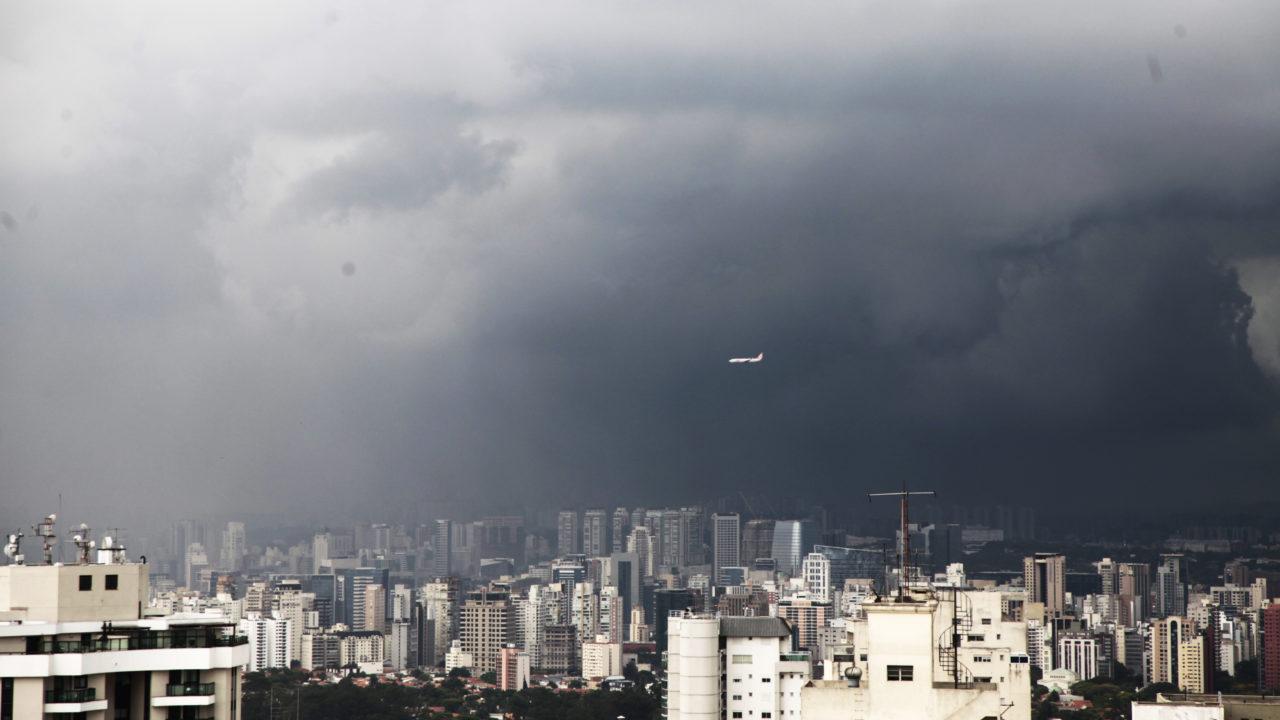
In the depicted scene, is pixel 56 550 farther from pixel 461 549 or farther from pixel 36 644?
pixel 461 549

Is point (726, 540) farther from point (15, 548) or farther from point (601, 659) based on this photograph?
point (15, 548)

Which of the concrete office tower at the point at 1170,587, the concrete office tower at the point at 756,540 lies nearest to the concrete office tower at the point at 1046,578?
the concrete office tower at the point at 1170,587

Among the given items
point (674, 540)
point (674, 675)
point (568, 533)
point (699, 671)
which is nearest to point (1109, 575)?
point (674, 540)

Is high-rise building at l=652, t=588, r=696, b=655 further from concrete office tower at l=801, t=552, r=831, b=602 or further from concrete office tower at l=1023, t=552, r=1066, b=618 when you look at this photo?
concrete office tower at l=1023, t=552, r=1066, b=618

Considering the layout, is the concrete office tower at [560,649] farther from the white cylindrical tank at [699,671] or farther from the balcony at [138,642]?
the balcony at [138,642]

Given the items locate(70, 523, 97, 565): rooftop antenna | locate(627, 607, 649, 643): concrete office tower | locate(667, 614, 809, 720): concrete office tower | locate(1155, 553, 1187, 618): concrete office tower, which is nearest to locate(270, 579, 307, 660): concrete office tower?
locate(627, 607, 649, 643): concrete office tower

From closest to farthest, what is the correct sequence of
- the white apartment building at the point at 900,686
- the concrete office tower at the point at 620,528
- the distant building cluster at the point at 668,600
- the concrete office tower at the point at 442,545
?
the white apartment building at the point at 900,686 → the distant building cluster at the point at 668,600 → the concrete office tower at the point at 620,528 → the concrete office tower at the point at 442,545
